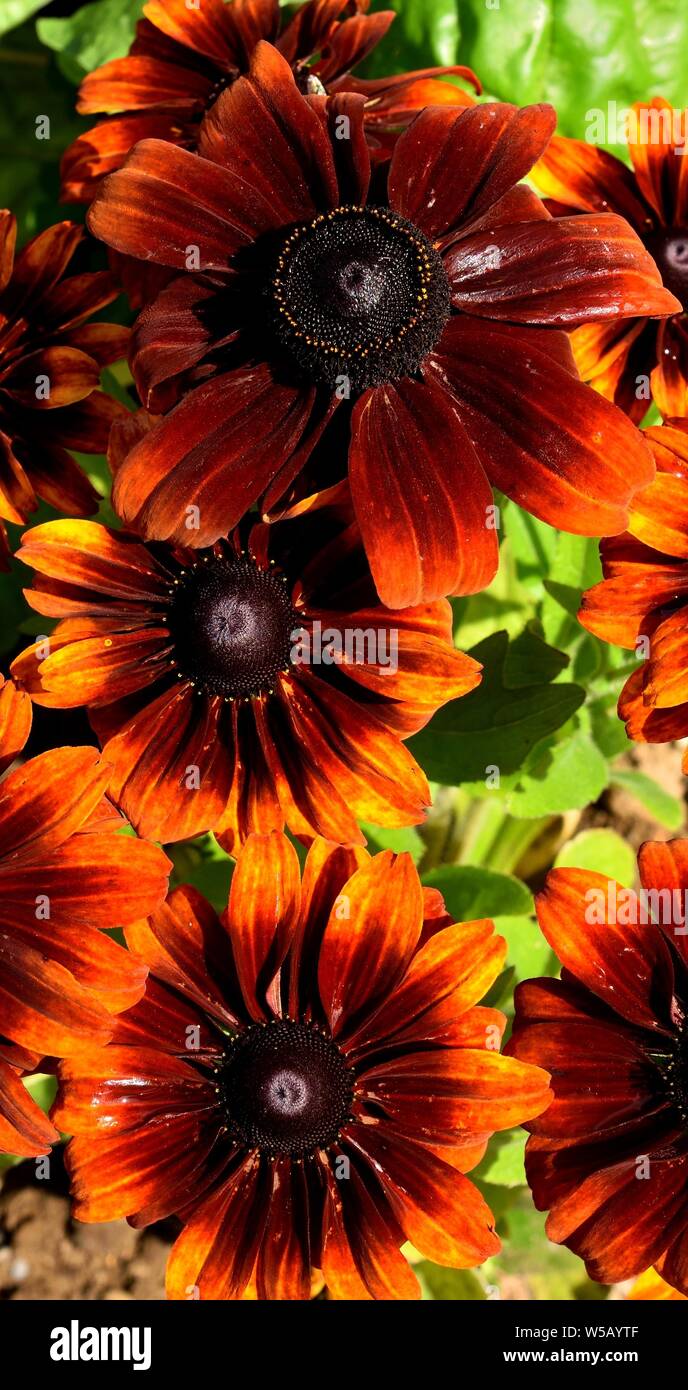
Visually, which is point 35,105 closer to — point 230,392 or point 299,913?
point 230,392

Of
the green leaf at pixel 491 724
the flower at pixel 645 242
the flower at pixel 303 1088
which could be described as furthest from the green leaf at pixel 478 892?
the flower at pixel 645 242

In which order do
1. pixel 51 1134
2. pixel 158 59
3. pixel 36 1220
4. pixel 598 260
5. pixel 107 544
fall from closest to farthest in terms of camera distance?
pixel 51 1134
pixel 598 260
pixel 107 544
pixel 158 59
pixel 36 1220

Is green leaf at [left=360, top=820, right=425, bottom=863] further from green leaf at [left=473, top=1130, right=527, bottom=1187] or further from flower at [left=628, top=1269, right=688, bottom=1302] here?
flower at [left=628, top=1269, right=688, bottom=1302]

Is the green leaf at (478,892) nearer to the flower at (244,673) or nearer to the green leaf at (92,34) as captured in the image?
the flower at (244,673)

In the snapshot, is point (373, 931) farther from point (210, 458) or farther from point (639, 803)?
point (639, 803)

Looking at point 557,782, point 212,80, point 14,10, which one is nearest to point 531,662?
point 557,782

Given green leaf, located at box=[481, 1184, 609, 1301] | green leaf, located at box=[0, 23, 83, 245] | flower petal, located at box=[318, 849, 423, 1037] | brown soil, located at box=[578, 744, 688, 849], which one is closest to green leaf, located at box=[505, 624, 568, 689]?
flower petal, located at box=[318, 849, 423, 1037]
